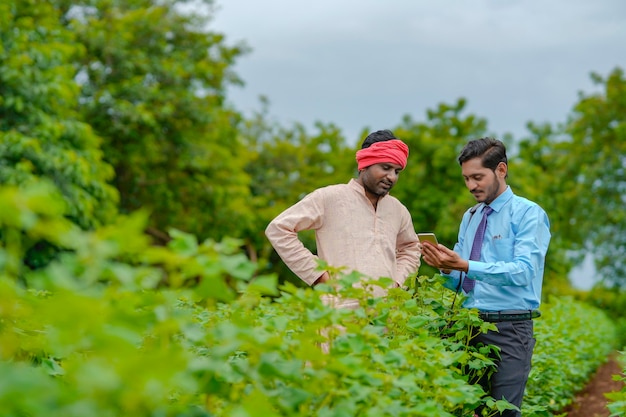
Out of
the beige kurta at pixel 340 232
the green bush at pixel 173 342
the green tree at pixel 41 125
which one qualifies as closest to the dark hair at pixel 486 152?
the beige kurta at pixel 340 232

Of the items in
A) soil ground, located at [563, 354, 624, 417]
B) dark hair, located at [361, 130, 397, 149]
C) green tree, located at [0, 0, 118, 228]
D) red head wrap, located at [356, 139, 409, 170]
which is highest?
dark hair, located at [361, 130, 397, 149]

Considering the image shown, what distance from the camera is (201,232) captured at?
2816 cm

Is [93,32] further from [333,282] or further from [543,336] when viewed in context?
[333,282]

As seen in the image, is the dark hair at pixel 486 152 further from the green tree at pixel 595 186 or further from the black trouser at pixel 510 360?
the green tree at pixel 595 186

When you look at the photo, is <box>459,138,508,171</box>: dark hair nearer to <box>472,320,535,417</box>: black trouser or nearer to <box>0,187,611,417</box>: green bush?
<box>472,320,535,417</box>: black trouser

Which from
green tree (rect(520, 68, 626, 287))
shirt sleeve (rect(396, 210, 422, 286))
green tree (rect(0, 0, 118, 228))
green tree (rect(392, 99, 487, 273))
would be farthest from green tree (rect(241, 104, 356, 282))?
shirt sleeve (rect(396, 210, 422, 286))

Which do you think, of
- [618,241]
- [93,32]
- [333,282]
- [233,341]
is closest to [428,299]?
[333,282]

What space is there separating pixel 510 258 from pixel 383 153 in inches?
35.6

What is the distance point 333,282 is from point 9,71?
46.8 feet

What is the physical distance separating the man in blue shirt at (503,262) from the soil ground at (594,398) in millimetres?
3732

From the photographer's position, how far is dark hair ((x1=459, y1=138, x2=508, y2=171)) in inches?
186

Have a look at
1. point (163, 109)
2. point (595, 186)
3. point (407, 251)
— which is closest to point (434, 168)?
point (595, 186)

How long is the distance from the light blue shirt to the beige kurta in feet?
1.84

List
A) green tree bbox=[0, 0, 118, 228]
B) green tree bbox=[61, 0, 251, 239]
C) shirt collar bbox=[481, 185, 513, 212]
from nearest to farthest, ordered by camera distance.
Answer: shirt collar bbox=[481, 185, 513, 212]
green tree bbox=[0, 0, 118, 228]
green tree bbox=[61, 0, 251, 239]
